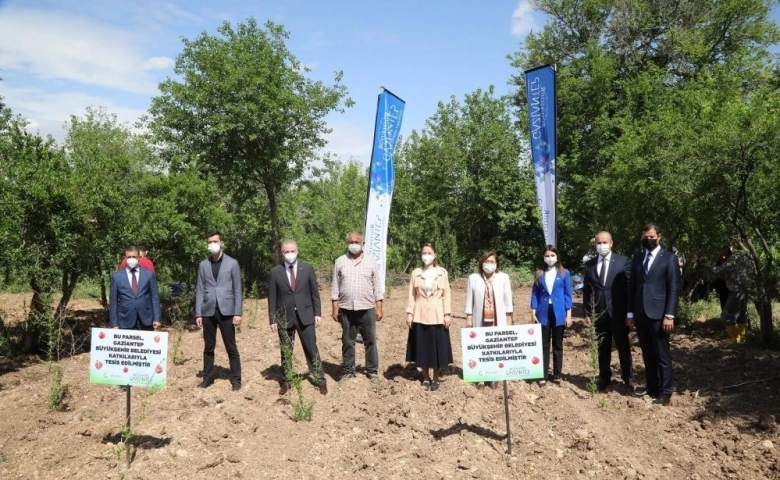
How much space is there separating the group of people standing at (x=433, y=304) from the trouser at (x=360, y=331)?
12 millimetres

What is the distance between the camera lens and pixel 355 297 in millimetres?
6301

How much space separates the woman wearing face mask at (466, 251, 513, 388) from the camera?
19.7ft

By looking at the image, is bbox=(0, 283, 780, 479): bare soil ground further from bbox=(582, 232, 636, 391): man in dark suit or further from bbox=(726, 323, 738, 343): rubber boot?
bbox=(726, 323, 738, 343): rubber boot

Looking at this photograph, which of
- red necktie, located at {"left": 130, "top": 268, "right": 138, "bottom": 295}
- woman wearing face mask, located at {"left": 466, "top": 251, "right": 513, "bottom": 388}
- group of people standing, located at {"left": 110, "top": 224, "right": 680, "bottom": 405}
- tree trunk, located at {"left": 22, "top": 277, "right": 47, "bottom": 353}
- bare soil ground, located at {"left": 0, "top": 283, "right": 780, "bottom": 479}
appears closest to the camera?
bare soil ground, located at {"left": 0, "top": 283, "right": 780, "bottom": 479}

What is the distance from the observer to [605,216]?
1071 cm

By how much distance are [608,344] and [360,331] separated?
2.85 meters

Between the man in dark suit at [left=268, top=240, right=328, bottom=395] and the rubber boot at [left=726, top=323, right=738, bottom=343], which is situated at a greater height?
the man in dark suit at [left=268, top=240, right=328, bottom=395]

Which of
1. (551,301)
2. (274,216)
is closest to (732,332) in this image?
(551,301)

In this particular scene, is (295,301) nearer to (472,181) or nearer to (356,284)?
(356,284)

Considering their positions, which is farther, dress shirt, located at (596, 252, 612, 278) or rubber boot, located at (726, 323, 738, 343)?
rubber boot, located at (726, 323, 738, 343)

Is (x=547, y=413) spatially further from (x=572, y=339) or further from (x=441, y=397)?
(x=572, y=339)

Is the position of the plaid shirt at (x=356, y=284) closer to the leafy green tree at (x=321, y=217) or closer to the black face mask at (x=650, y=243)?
the black face mask at (x=650, y=243)

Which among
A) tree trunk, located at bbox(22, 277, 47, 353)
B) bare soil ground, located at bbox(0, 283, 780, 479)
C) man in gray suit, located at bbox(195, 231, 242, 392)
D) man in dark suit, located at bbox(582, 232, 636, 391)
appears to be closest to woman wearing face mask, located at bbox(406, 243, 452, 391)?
bare soil ground, located at bbox(0, 283, 780, 479)

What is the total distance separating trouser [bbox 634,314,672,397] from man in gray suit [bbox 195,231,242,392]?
438cm
